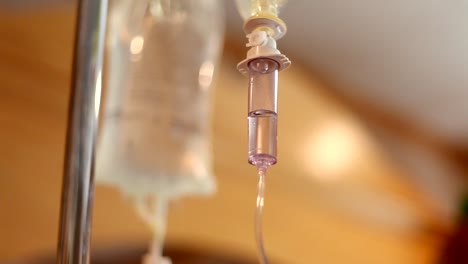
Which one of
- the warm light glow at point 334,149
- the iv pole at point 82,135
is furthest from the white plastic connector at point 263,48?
the warm light glow at point 334,149

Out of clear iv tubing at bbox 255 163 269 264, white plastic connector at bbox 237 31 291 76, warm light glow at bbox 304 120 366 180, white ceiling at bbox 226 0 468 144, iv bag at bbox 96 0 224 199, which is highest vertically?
white ceiling at bbox 226 0 468 144

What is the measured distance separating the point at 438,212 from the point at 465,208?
11 centimetres

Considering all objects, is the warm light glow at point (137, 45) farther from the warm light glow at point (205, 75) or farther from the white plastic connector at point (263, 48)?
the white plastic connector at point (263, 48)

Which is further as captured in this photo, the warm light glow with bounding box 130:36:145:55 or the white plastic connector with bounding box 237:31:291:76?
the warm light glow with bounding box 130:36:145:55

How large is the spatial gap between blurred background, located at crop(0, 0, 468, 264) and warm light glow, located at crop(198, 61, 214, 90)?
Answer: 0.24ft

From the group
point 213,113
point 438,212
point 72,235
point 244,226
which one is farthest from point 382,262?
point 72,235

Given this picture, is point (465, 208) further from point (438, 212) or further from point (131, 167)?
point (131, 167)

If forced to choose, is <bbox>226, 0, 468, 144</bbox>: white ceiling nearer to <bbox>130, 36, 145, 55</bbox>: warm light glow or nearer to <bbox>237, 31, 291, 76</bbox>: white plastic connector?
<bbox>130, 36, 145, 55</bbox>: warm light glow

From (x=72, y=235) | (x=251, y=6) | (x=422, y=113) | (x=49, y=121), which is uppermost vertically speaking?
(x=422, y=113)

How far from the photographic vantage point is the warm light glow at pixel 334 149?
1.48m

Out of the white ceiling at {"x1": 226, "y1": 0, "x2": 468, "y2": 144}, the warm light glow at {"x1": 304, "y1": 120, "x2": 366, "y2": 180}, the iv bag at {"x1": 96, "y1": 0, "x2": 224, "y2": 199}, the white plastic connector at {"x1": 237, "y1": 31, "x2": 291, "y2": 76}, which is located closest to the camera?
the white plastic connector at {"x1": 237, "y1": 31, "x2": 291, "y2": 76}

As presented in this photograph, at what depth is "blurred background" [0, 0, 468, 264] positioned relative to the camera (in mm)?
959

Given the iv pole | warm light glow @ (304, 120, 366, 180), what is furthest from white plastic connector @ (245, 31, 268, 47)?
warm light glow @ (304, 120, 366, 180)

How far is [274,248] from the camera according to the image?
126 centimetres
